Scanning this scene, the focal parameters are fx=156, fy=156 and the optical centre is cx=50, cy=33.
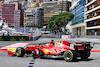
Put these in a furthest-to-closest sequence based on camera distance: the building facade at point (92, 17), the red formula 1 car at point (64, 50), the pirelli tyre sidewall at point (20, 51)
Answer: the building facade at point (92, 17) → the pirelli tyre sidewall at point (20, 51) → the red formula 1 car at point (64, 50)

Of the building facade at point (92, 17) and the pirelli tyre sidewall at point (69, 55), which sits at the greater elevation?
the building facade at point (92, 17)

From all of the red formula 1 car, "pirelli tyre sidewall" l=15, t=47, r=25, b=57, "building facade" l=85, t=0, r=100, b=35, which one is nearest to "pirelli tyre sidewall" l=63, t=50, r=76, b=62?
the red formula 1 car

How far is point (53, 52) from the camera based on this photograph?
973 centimetres

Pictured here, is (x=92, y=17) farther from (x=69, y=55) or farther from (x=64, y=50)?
(x=69, y=55)

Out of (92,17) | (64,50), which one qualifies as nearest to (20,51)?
(64,50)

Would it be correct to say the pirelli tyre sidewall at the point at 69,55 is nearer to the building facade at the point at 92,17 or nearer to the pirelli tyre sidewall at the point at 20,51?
the pirelli tyre sidewall at the point at 20,51

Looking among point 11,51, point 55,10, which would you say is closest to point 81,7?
A: point 11,51

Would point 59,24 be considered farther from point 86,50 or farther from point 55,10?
point 55,10

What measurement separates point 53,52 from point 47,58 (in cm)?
106

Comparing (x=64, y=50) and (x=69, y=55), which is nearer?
(x=69, y=55)

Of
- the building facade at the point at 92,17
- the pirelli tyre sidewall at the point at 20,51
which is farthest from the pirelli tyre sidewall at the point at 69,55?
the building facade at the point at 92,17

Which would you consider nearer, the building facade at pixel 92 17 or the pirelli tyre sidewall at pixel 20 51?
the pirelli tyre sidewall at pixel 20 51

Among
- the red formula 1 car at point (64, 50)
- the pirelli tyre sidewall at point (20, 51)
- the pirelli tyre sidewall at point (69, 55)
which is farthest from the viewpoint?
the pirelli tyre sidewall at point (20, 51)

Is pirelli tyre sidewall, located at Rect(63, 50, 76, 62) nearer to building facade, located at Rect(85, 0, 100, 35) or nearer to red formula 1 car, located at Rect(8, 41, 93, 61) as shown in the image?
red formula 1 car, located at Rect(8, 41, 93, 61)
